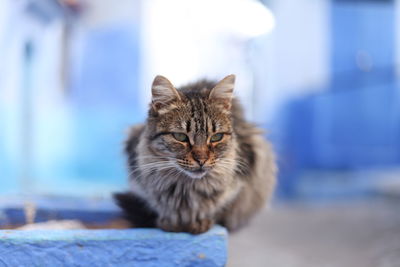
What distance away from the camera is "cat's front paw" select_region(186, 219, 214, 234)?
57.5 inches

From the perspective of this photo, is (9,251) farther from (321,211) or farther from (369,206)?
(369,206)

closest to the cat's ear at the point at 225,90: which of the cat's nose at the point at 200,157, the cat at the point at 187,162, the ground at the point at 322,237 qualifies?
the cat at the point at 187,162

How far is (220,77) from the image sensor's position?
228 centimetres

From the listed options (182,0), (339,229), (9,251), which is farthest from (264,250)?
(182,0)

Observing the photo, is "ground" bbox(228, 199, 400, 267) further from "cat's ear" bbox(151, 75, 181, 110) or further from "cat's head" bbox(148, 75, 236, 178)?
"cat's ear" bbox(151, 75, 181, 110)

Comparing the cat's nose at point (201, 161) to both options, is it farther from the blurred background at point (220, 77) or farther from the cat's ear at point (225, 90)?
the blurred background at point (220, 77)

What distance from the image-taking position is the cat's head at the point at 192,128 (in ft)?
4.58

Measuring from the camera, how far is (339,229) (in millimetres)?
3561

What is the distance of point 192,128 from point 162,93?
0.18m

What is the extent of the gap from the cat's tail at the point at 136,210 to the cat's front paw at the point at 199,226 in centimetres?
20

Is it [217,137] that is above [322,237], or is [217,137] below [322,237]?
above

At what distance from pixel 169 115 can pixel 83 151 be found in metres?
2.62

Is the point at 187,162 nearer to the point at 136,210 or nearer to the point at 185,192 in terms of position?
the point at 185,192

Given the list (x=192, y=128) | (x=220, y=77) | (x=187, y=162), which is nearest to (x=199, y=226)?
(x=187, y=162)
